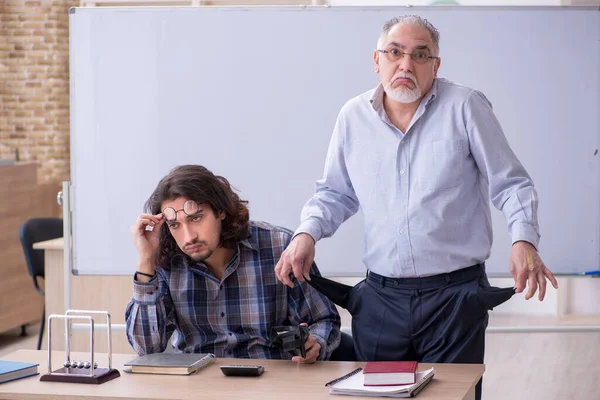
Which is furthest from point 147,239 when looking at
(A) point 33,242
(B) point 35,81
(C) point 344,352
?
(B) point 35,81

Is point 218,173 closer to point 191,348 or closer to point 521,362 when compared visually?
point 191,348

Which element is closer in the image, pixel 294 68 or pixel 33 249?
pixel 294 68

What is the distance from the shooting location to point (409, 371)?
200 centimetres

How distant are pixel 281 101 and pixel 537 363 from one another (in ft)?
9.73

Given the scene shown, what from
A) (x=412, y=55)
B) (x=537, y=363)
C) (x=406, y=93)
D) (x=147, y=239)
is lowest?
(x=537, y=363)

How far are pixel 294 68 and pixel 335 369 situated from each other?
164 centimetres

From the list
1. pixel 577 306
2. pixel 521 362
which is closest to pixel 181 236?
pixel 521 362

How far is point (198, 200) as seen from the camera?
8.26 ft

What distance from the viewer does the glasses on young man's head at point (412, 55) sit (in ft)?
7.87

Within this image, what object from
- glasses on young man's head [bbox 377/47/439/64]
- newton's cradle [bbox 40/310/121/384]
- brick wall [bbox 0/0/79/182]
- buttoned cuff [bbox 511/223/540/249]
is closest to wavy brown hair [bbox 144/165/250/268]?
newton's cradle [bbox 40/310/121/384]

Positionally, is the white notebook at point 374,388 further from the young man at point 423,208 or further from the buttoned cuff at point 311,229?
the buttoned cuff at point 311,229

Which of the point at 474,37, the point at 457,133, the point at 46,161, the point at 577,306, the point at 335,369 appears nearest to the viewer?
the point at 335,369

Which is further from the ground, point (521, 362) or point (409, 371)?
point (409, 371)

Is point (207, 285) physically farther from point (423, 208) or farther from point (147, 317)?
point (423, 208)
